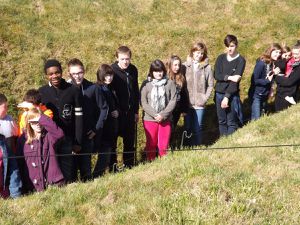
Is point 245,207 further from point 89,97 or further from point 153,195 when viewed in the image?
point 89,97

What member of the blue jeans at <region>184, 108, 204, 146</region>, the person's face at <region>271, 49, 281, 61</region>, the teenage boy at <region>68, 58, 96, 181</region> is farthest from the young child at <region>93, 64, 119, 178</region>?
the person's face at <region>271, 49, 281, 61</region>

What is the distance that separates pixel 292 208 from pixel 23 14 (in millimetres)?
12467

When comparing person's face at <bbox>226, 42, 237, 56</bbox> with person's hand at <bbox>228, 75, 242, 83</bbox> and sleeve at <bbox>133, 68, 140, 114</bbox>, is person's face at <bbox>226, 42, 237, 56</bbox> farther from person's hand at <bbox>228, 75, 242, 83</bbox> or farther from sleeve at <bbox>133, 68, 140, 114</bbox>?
sleeve at <bbox>133, 68, 140, 114</bbox>

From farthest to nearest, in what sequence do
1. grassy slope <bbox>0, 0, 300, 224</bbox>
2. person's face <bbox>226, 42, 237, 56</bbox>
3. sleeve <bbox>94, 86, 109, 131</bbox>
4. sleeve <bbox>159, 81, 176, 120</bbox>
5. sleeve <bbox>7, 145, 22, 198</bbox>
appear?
person's face <bbox>226, 42, 237, 56</bbox> → sleeve <bbox>159, 81, 176, 120</bbox> → sleeve <bbox>94, 86, 109, 131</bbox> → sleeve <bbox>7, 145, 22, 198</bbox> → grassy slope <bbox>0, 0, 300, 224</bbox>

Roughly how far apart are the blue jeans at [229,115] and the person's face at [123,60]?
2.49 m

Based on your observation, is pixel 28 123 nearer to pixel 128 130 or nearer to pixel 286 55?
pixel 128 130

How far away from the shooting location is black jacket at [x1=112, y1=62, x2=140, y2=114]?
790cm

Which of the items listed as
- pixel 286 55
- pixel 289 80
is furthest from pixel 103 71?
pixel 286 55

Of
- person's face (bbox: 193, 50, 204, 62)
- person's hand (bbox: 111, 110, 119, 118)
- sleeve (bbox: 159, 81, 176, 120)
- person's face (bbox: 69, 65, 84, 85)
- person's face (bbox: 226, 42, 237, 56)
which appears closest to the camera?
person's face (bbox: 69, 65, 84, 85)

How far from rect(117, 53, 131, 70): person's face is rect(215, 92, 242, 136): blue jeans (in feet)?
8.17

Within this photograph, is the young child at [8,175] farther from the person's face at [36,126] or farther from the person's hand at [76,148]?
the person's hand at [76,148]

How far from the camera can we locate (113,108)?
7.69m

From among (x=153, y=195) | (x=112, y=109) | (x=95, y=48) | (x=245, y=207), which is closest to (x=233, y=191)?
(x=245, y=207)

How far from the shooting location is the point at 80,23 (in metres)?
14.4
